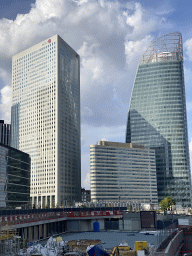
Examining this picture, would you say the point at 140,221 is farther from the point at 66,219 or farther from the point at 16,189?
the point at 16,189

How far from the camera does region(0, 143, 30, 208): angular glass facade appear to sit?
160400 millimetres

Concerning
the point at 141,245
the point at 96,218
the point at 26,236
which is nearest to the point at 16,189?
the point at 96,218

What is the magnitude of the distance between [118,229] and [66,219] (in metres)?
17.6

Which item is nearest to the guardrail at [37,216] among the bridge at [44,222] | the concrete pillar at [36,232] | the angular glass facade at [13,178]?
the bridge at [44,222]

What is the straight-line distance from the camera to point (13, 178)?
6767 inches

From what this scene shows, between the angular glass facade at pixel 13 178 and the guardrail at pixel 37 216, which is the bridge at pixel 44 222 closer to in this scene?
the guardrail at pixel 37 216

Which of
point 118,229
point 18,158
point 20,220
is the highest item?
point 18,158

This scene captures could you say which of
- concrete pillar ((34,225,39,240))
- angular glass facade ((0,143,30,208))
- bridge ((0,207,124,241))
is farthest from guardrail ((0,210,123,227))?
angular glass facade ((0,143,30,208))

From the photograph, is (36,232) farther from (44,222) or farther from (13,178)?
(13,178)

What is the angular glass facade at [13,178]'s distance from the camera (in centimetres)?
16040

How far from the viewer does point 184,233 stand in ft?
237

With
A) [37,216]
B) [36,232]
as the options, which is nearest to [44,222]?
[37,216]

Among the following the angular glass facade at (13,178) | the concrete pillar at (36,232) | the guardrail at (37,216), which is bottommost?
the concrete pillar at (36,232)

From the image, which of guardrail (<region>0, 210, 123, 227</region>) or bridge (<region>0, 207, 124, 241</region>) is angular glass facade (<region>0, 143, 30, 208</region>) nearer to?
bridge (<region>0, 207, 124, 241</region>)
